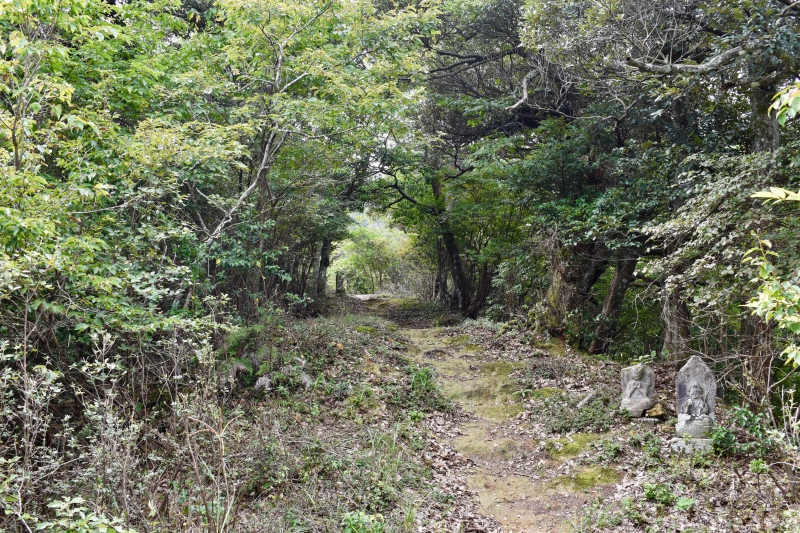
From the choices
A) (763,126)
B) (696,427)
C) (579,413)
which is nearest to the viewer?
(696,427)

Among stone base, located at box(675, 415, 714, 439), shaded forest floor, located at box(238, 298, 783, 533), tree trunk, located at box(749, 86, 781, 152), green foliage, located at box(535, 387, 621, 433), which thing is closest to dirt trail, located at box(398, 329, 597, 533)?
shaded forest floor, located at box(238, 298, 783, 533)

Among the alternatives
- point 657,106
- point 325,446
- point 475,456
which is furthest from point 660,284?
point 325,446

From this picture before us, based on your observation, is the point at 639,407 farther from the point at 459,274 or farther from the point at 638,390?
the point at 459,274

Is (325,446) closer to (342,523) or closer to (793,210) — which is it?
(342,523)

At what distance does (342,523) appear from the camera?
4.26 meters

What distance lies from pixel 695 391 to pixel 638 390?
3.66 feet

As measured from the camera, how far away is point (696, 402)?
5.95 m

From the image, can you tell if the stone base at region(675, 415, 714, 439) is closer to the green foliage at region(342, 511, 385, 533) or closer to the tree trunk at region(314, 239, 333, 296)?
the green foliage at region(342, 511, 385, 533)

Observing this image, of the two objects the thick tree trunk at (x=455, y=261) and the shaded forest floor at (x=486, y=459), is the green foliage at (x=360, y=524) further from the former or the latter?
the thick tree trunk at (x=455, y=261)

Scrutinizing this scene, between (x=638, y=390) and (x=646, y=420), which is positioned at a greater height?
(x=638, y=390)

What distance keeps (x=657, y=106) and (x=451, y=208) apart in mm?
8876

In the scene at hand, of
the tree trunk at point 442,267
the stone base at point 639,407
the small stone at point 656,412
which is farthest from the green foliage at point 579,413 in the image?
the tree trunk at point 442,267

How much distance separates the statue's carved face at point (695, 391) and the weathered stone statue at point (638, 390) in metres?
0.99

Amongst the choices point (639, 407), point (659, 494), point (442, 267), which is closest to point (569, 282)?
point (639, 407)
